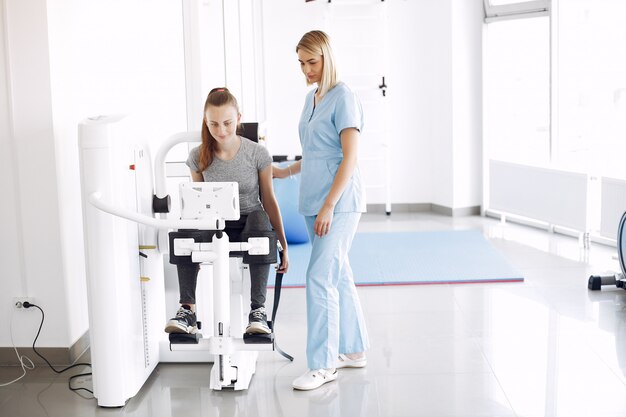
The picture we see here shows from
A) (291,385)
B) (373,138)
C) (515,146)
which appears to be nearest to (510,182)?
(515,146)

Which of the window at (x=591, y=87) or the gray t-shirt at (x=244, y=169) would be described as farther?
the window at (x=591, y=87)

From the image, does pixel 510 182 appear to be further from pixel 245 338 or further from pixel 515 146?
pixel 245 338

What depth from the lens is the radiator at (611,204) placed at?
601 centimetres

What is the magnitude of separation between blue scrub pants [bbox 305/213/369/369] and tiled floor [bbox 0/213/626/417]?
0.58ft

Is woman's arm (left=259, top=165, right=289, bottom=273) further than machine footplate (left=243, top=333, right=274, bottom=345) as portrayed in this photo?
Yes

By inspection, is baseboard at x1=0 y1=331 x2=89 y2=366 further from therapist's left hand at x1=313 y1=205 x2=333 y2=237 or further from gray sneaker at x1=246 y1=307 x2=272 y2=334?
therapist's left hand at x1=313 y1=205 x2=333 y2=237

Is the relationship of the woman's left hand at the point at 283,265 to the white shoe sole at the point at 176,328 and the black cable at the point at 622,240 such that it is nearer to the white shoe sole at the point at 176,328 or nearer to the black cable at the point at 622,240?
the white shoe sole at the point at 176,328

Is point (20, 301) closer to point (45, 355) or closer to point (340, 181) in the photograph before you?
point (45, 355)

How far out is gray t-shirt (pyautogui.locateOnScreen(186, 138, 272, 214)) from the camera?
141 inches

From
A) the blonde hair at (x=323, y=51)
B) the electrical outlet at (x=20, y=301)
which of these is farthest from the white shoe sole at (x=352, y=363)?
the electrical outlet at (x=20, y=301)

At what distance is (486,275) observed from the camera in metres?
5.52

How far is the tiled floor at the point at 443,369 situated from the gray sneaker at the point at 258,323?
1.02 ft

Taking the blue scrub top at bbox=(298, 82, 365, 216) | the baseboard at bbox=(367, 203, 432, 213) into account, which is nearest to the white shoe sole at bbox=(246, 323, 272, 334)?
the blue scrub top at bbox=(298, 82, 365, 216)

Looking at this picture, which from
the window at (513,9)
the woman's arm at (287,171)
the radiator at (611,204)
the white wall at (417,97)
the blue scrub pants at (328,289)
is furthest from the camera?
the white wall at (417,97)
